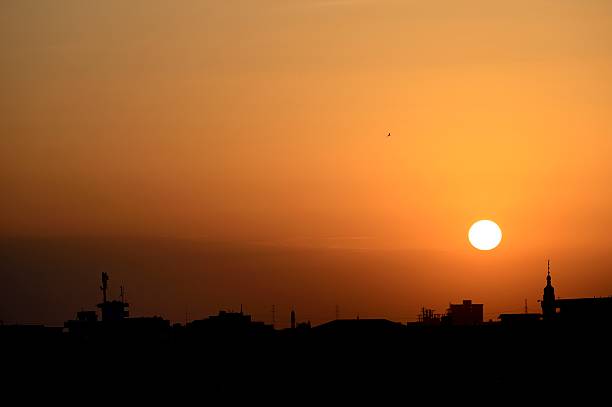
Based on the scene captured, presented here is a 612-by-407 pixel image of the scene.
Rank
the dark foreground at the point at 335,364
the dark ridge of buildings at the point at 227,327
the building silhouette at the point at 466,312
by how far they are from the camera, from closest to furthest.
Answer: the dark foreground at the point at 335,364 → the dark ridge of buildings at the point at 227,327 → the building silhouette at the point at 466,312

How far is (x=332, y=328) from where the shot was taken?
3391 inches

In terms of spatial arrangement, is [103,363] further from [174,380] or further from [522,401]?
[522,401]

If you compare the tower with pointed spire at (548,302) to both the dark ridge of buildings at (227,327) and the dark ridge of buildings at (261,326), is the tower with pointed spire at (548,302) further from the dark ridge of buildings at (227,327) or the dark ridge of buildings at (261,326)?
the dark ridge of buildings at (227,327)

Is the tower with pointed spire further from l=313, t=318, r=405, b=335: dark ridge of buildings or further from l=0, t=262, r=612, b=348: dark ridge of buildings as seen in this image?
l=313, t=318, r=405, b=335: dark ridge of buildings

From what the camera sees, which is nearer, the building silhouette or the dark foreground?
the dark foreground

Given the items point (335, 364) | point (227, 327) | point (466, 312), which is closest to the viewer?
point (335, 364)

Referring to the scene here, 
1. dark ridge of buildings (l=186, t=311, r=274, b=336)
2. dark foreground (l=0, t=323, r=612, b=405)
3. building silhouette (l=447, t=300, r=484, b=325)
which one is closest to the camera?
dark foreground (l=0, t=323, r=612, b=405)

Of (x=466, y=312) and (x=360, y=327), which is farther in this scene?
(x=466, y=312)

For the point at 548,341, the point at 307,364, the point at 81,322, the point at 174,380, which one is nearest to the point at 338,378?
the point at 307,364

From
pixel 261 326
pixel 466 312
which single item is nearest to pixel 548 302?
pixel 261 326

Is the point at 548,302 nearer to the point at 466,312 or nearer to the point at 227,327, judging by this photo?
the point at 227,327

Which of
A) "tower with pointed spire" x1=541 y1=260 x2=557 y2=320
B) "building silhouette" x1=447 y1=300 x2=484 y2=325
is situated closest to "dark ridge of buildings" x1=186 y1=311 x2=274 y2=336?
"tower with pointed spire" x1=541 y1=260 x2=557 y2=320

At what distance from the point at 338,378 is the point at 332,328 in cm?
1691

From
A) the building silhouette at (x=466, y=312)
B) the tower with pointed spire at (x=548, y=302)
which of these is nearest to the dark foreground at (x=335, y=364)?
the tower with pointed spire at (x=548, y=302)
